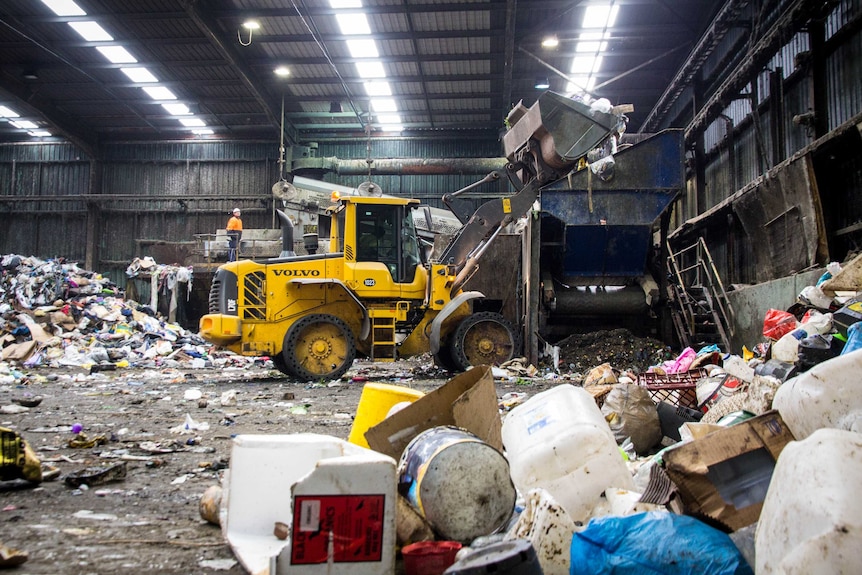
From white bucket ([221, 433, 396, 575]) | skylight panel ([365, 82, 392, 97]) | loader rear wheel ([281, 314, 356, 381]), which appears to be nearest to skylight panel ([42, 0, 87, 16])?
skylight panel ([365, 82, 392, 97])

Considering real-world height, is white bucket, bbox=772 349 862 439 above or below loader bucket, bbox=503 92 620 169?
below

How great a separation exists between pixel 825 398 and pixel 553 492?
87 centimetres

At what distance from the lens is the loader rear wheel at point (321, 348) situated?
7262 mm

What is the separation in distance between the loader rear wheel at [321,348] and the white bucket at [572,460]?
521 centimetres

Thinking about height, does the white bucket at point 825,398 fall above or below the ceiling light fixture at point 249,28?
below

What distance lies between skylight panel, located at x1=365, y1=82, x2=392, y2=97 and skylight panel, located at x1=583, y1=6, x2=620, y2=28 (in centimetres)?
528

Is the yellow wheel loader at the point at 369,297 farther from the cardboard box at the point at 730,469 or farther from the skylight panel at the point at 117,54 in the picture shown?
the skylight panel at the point at 117,54

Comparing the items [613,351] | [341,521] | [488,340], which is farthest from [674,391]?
[613,351]

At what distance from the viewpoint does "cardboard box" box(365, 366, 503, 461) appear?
221cm

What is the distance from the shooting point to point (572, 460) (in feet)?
6.87

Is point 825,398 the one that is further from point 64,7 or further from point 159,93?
point 159,93

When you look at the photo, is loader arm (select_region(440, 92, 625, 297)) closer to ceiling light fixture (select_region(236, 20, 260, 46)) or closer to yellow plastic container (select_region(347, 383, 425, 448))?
yellow plastic container (select_region(347, 383, 425, 448))

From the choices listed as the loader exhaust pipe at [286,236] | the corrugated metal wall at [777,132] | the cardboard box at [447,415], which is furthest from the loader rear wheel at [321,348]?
the corrugated metal wall at [777,132]

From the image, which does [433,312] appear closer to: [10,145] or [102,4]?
[102,4]
